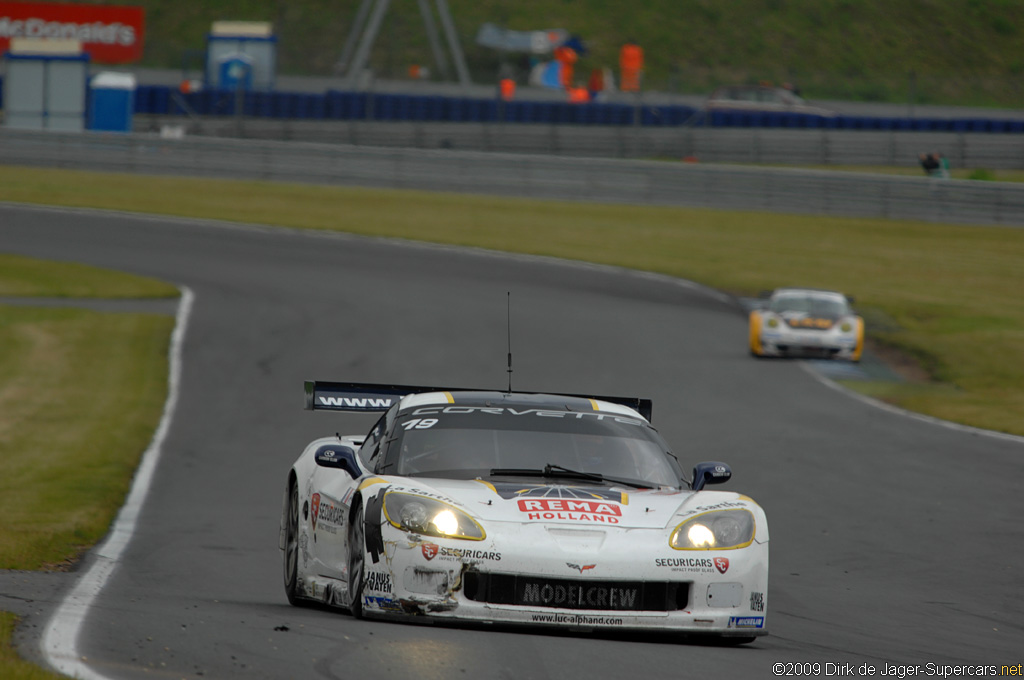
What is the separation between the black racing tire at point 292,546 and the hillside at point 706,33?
6014 centimetres

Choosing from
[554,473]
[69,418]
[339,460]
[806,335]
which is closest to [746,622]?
[554,473]

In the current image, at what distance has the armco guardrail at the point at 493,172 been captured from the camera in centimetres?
4197

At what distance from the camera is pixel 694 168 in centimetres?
4278

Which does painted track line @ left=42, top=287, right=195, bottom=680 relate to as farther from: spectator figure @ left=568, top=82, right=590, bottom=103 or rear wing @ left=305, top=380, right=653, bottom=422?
spectator figure @ left=568, top=82, right=590, bottom=103

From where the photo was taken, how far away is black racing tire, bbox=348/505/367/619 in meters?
6.41

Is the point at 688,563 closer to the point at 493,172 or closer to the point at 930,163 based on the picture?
the point at 493,172

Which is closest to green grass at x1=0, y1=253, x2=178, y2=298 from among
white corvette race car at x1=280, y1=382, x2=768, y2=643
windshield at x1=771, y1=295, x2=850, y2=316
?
windshield at x1=771, y1=295, x2=850, y2=316

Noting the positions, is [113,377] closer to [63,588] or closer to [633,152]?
[63,588]

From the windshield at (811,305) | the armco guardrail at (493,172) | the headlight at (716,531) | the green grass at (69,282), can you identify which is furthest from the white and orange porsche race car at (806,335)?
the armco guardrail at (493,172)

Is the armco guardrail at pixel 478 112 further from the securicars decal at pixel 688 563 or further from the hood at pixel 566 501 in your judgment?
the securicars decal at pixel 688 563

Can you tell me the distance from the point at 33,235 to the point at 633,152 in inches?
874

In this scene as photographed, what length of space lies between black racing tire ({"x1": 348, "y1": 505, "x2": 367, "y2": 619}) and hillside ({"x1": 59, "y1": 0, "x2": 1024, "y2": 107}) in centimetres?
6158

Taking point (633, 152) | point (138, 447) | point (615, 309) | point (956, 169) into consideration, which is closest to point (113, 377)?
point (138, 447)

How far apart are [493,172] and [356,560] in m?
37.9
